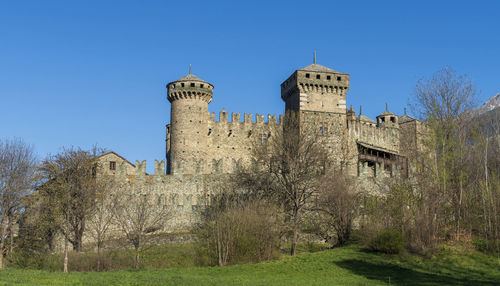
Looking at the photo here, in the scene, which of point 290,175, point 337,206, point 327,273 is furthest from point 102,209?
point 327,273

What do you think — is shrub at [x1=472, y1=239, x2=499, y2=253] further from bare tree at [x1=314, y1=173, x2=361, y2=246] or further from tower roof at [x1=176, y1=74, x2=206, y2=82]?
tower roof at [x1=176, y1=74, x2=206, y2=82]

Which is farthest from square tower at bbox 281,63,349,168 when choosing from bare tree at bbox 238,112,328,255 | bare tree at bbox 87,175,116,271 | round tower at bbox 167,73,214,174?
bare tree at bbox 87,175,116,271

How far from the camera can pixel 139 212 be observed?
1497 inches

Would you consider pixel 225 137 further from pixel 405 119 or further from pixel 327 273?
pixel 327 273

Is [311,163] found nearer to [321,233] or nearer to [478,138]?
[321,233]

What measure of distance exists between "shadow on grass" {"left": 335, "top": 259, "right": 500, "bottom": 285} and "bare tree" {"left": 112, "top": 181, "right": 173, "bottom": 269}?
14.7 m

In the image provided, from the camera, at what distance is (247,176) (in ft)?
135

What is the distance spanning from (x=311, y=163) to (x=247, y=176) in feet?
16.3

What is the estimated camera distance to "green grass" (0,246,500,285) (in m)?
23.4

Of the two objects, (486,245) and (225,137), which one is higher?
(225,137)

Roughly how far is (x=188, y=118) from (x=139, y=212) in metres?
15.8

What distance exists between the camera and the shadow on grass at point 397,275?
77.1 feet

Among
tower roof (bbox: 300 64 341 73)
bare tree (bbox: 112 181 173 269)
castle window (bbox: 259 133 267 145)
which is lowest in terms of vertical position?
bare tree (bbox: 112 181 173 269)

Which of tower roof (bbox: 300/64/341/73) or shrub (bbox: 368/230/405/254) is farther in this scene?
tower roof (bbox: 300/64/341/73)
